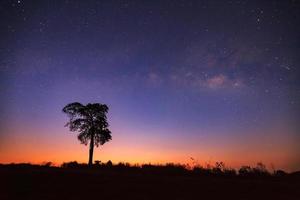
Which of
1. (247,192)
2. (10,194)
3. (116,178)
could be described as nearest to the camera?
(10,194)

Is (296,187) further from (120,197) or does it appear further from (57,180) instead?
(57,180)

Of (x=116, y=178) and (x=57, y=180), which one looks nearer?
(x=57, y=180)

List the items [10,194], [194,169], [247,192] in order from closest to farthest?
[10,194]
[247,192]
[194,169]

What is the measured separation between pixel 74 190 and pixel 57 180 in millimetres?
2149

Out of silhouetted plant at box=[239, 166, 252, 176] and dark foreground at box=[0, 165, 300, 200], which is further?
silhouetted plant at box=[239, 166, 252, 176]

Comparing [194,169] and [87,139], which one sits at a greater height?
[87,139]

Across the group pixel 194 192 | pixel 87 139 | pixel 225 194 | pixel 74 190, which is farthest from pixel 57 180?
pixel 87 139

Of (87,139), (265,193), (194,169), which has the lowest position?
(265,193)

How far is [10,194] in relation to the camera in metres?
12.0

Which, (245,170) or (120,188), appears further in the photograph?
(245,170)

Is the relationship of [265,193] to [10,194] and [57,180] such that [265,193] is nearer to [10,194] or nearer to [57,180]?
[57,180]

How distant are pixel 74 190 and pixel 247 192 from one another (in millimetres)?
7381

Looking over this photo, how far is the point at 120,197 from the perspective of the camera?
12.1 m

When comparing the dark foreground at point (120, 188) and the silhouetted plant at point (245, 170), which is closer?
the dark foreground at point (120, 188)
